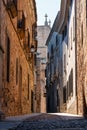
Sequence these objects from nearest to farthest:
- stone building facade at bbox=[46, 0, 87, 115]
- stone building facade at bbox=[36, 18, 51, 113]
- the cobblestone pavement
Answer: the cobblestone pavement → stone building facade at bbox=[46, 0, 87, 115] → stone building facade at bbox=[36, 18, 51, 113]

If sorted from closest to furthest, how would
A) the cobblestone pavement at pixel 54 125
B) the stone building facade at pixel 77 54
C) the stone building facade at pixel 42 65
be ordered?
the cobblestone pavement at pixel 54 125
the stone building facade at pixel 77 54
the stone building facade at pixel 42 65

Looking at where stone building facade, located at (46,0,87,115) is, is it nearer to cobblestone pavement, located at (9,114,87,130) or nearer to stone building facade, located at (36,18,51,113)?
cobblestone pavement, located at (9,114,87,130)

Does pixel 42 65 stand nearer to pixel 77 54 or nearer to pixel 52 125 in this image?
pixel 77 54

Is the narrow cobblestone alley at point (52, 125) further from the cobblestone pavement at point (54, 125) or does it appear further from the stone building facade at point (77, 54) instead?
the stone building facade at point (77, 54)

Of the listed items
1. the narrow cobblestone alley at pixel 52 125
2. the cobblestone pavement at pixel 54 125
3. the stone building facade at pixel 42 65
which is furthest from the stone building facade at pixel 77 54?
the stone building facade at pixel 42 65

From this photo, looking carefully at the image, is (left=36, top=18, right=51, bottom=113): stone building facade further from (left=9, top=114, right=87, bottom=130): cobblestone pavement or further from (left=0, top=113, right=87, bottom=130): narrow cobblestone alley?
(left=9, top=114, right=87, bottom=130): cobblestone pavement

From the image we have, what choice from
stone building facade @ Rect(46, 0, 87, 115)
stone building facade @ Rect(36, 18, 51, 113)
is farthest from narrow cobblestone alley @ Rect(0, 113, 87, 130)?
stone building facade @ Rect(36, 18, 51, 113)

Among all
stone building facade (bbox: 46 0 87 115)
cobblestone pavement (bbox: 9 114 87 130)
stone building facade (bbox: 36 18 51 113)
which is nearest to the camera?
cobblestone pavement (bbox: 9 114 87 130)

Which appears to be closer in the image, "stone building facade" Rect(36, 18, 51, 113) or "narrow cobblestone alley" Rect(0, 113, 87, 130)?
"narrow cobblestone alley" Rect(0, 113, 87, 130)

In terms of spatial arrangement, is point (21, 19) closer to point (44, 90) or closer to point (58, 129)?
A: point (58, 129)

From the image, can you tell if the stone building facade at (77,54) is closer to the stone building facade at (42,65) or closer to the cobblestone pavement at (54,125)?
the cobblestone pavement at (54,125)

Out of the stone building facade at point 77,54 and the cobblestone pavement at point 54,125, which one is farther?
the stone building facade at point 77,54

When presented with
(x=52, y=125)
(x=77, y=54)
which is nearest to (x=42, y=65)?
(x=77, y=54)

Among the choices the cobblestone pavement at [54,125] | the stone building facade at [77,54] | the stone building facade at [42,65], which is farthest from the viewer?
the stone building facade at [42,65]
